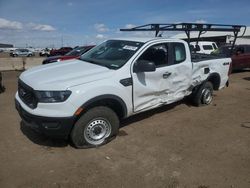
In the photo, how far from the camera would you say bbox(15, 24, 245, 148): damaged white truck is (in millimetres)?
4281

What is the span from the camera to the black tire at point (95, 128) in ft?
14.8

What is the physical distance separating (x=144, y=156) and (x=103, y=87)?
1.30 metres

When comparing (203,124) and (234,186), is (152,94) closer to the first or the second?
(203,124)

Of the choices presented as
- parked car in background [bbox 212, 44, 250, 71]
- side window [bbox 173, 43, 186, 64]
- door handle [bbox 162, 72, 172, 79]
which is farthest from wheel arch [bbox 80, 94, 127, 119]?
parked car in background [bbox 212, 44, 250, 71]

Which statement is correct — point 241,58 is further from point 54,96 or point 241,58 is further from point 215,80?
point 54,96

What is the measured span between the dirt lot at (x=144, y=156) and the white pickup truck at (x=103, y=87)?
1.49ft

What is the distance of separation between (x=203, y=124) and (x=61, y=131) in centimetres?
315

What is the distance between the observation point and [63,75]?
4.61 metres

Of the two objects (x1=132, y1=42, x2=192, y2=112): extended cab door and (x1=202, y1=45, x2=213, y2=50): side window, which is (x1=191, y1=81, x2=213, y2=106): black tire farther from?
(x1=202, y1=45, x2=213, y2=50): side window

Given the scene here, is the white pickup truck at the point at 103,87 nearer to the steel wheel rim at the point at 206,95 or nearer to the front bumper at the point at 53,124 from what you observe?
the front bumper at the point at 53,124

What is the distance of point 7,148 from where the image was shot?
4.71m

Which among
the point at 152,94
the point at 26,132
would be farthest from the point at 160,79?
the point at 26,132

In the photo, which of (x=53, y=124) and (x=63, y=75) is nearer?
(x=53, y=124)

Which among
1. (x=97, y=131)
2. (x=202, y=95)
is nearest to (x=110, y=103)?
(x=97, y=131)
